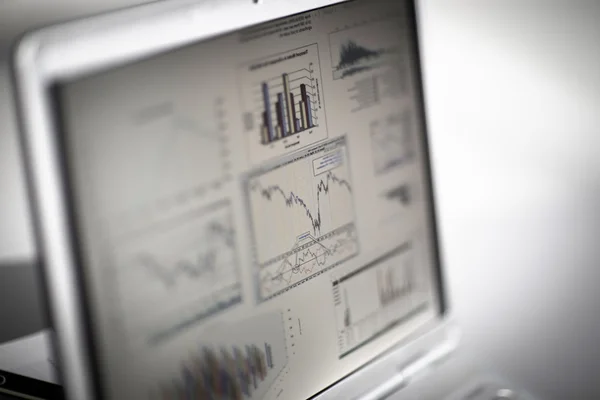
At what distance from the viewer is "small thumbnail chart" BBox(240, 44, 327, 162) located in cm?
53

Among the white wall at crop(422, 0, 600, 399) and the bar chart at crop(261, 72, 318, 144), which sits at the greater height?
the bar chart at crop(261, 72, 318, 144)

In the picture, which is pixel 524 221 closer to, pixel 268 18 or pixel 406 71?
pixel 406 71

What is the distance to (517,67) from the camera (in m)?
1.06

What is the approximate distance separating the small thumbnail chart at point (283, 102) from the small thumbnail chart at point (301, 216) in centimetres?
2

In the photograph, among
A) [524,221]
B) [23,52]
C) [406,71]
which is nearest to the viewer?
[23,52]

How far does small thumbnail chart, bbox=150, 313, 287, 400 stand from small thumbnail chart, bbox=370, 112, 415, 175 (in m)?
0.17

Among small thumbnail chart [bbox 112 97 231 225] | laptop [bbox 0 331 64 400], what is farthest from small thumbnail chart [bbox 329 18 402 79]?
laptop [bbox 0 331 64 400]

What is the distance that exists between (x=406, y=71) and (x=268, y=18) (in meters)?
0.18

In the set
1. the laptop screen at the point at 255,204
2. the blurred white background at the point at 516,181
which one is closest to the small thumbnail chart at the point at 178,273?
the laptop screen at the point at 255,204

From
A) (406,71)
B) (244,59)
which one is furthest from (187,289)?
(406,71)

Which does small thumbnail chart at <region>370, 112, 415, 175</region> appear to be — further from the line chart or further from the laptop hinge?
the laptop hinge

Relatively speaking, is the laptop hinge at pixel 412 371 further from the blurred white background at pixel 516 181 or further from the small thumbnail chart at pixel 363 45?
the small thumbnail chart at pixel 363 45

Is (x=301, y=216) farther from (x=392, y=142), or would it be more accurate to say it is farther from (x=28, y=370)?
(x=28, y=370)

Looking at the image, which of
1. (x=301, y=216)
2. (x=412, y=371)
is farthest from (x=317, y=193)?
(x=412, y=371)
